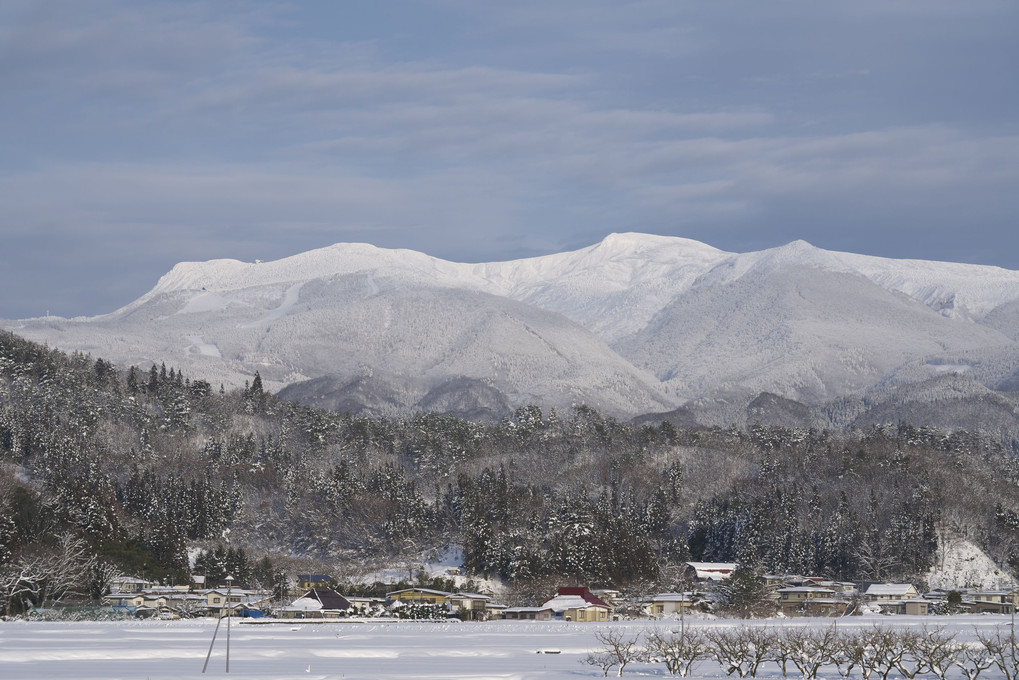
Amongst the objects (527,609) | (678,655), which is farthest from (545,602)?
(678,655)

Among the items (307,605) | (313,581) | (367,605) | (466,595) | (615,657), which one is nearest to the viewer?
(615,657)

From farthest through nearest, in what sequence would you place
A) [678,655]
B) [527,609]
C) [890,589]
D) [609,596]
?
[890,589]
[609,596]
[527,609]
[678,655]

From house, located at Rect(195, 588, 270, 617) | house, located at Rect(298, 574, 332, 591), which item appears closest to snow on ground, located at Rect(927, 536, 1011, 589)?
house, located at Rect(298, 574, 332, 591)

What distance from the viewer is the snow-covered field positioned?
262 feet

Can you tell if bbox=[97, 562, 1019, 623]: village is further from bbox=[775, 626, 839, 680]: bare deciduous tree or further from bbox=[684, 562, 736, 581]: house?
bbox=[775, 626, 839, 680]: bare deciduous tree

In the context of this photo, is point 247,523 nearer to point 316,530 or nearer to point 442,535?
point 316,530

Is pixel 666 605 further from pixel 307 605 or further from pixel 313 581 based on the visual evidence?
pixel 313 581

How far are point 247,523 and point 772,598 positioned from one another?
76031 mm

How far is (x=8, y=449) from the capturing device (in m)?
192

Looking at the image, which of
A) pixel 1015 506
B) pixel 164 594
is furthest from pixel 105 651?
pixel 1015 506

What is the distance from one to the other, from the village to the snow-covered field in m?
10.5

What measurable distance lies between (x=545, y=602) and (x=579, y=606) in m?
8.89

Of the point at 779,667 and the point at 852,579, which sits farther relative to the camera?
the point at 852,579

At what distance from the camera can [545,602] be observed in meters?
147
